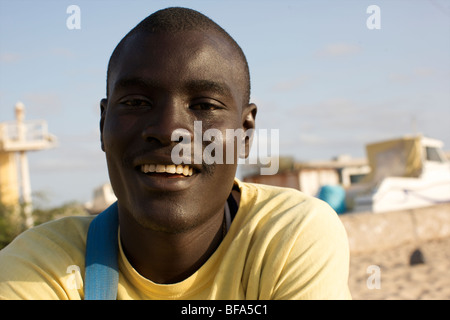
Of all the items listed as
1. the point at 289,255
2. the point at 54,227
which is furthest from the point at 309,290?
the point at 54,227

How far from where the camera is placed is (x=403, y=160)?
638 inches

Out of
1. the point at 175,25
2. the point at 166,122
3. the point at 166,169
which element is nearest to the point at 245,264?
the point at 166,169

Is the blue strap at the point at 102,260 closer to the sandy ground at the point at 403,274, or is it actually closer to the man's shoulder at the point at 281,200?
the man's shoulder at the point at 281,200

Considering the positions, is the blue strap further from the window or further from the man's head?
the window

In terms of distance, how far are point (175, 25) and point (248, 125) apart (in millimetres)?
600

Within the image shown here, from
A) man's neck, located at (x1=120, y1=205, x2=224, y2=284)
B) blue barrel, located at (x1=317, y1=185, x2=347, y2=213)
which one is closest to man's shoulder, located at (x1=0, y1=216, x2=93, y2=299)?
man's neck, located at (x1=120, y1=205, x2=224, y2=284)

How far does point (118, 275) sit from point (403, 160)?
15.7 m

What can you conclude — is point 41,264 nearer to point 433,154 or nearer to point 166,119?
point 166,119

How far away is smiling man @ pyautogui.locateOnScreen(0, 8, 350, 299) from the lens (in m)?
1.83

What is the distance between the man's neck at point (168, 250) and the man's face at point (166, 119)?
0.36 ft

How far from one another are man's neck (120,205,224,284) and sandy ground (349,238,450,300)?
15.1 ft

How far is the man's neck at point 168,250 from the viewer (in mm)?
2031
